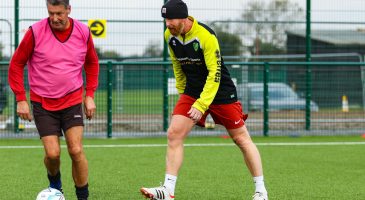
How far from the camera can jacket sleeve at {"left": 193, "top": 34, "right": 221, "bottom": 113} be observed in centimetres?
712

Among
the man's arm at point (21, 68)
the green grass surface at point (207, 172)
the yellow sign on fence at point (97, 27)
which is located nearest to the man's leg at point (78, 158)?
the man's arm at point (21, 68)

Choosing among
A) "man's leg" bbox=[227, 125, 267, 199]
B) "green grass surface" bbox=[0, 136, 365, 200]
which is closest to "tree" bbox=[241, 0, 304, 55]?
"green grass surface" bbox=[0, 136, 365, 200]

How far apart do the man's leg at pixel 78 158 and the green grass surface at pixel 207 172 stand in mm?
694

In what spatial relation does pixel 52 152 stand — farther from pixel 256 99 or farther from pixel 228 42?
pixel 228 42

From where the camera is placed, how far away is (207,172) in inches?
387

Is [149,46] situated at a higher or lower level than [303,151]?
higher

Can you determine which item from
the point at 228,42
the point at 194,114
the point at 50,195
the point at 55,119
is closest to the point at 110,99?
the point at 228,42

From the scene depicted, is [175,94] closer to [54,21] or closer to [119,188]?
[119,188]

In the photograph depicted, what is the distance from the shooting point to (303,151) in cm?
1255

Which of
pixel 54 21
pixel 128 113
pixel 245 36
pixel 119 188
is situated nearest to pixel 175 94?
pixel 128 113

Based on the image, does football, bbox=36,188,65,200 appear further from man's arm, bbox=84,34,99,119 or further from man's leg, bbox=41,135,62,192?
man's arm, bbox=84,34,99,119

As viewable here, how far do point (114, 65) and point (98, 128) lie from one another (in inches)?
48.6

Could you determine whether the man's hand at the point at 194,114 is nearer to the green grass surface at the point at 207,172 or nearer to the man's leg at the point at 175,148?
the man's leg at the point at 175,148

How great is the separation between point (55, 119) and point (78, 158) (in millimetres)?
395
